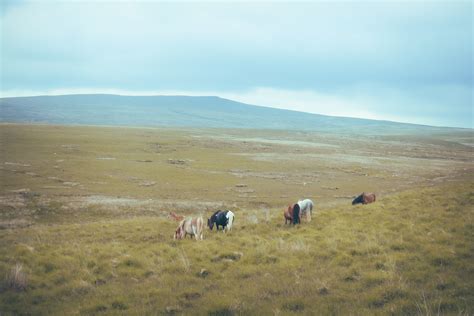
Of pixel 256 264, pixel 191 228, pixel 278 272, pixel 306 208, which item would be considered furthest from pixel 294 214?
pixel 278 272

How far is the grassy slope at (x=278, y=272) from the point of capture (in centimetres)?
836

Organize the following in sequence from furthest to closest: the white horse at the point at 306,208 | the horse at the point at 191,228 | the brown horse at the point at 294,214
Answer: the white horse at the point at 306,208 < the brown horse at the point at 294,214 < the horse at the point at 191,228

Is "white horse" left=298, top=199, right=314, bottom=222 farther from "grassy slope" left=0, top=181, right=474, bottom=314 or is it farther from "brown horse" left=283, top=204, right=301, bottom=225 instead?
"grassy slope" left=0, top=181, right=474, bottom=314

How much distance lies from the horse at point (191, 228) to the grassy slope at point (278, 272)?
2.74 feet

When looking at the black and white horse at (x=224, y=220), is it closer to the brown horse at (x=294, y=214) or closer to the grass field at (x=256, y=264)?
the grass field at (x=256, y=264)

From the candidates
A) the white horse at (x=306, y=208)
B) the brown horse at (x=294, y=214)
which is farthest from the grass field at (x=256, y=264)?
the white horse at (x=306, y=208)

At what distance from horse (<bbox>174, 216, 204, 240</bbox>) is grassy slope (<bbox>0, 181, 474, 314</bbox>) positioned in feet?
2.74

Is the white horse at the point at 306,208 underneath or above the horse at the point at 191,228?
above

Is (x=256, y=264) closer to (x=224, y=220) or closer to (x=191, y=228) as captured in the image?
(x=191, y=228)

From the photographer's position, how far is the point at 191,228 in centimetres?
1647

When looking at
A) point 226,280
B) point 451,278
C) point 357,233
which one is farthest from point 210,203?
point 451,278

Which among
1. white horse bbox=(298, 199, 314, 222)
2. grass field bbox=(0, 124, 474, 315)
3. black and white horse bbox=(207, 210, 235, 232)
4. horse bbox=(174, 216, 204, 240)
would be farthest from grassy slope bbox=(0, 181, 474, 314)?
white horse bbox=(298, 199, 314, 222)

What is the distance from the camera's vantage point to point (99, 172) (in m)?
52.8

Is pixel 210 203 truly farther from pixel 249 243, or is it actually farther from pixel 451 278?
pixel 451 278
